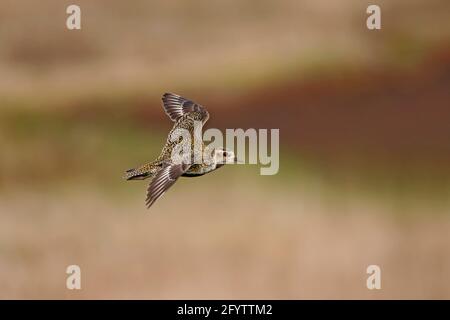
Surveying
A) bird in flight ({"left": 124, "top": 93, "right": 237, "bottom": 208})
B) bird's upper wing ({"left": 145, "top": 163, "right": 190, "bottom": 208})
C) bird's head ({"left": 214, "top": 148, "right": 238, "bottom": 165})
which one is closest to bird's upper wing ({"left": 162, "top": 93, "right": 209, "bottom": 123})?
bird in flight ({"left": 124, "top": 93, "right": 237, "bottom": 208})

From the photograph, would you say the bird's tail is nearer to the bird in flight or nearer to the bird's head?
the bird in flight

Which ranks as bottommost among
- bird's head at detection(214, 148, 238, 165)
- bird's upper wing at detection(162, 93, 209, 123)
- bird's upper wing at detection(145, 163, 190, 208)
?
bird's upper wing at detection(145, 163, 190, 208)

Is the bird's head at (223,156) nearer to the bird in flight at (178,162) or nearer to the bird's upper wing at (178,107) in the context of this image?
the bird in flight at (178,162)

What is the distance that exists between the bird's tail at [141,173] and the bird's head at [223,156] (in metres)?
0.38

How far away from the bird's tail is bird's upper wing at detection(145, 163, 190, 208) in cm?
20

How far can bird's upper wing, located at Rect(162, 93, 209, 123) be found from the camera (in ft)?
16.9

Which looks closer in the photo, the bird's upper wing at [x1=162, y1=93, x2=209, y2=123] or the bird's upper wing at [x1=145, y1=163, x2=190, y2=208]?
the bird's upper wing at [x1=145, y1=163, x2=190, y2=208]

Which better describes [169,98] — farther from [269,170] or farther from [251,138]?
[269,170]

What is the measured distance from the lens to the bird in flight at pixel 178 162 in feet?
14.2

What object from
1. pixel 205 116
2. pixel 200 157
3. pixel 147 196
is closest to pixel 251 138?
pixel 205 116

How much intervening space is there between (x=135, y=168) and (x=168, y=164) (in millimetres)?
293

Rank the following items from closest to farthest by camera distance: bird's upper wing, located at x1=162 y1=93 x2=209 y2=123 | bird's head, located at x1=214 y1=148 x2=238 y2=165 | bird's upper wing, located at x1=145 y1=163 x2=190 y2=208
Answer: bird's upper wing, located at x1=145 y1=163 x2=190 y2=208
bird's head, located at x1=214 y1=148 x2=238 y2=165
bird's upper wing, located at x1=162 y1=93 x2=209 y2=123

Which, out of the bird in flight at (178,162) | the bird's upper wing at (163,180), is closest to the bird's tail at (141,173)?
the bird in flight at (178,162)

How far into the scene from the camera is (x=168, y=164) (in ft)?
15.0
